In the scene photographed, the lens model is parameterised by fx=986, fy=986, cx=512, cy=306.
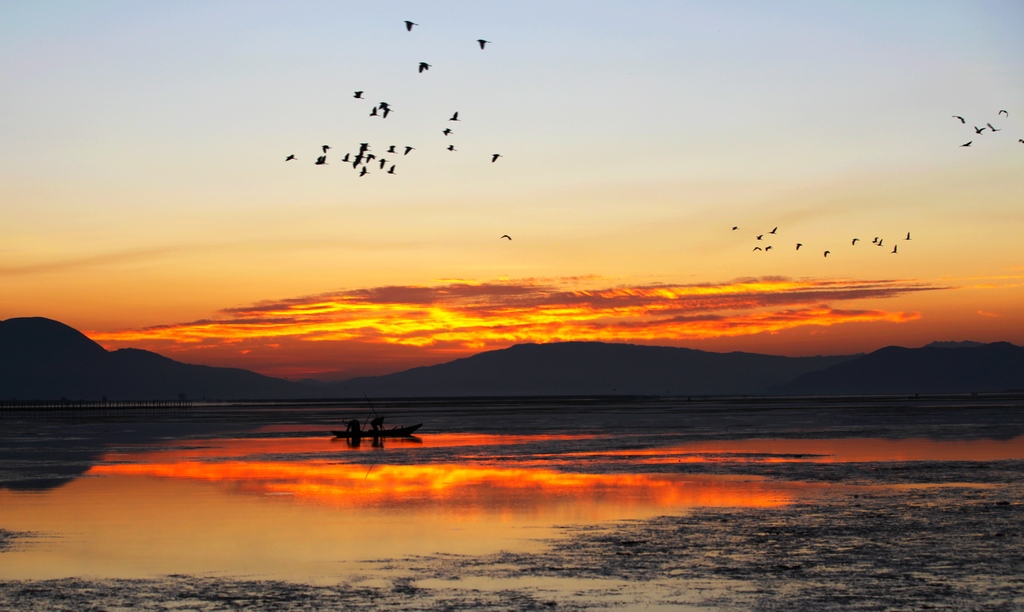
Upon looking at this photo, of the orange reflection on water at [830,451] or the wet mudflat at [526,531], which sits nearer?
the wet mudflat at [526,531]

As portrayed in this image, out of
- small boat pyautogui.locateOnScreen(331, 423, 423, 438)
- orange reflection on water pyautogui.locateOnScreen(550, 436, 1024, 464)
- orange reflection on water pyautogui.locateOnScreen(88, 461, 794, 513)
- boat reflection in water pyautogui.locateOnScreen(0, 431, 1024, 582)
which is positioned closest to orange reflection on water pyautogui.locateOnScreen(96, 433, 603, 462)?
boat reflection in water pyautogui.locateOnScreen(0, 431, 1024, 582)

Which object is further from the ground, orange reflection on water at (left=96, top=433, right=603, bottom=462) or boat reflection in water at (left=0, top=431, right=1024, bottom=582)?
boat reflection in water at (left=0, top=431, right=1024, bottom=582)

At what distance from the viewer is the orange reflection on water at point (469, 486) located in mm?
27391

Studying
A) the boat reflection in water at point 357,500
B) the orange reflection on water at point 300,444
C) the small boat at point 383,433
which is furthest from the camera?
the small boat at point 383,433

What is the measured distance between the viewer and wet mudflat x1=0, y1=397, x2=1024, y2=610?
648 inches

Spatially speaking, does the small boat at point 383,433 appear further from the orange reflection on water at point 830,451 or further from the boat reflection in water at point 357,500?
the orange reflection on water at point 830,451

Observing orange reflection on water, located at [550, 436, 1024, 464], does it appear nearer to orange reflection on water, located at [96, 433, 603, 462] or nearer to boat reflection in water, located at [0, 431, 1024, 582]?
boat reflection in water, located at [0, 431, 1024, 582]

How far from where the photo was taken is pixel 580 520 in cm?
2400

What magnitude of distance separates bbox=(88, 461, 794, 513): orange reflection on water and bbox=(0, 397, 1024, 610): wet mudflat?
0.15 metres

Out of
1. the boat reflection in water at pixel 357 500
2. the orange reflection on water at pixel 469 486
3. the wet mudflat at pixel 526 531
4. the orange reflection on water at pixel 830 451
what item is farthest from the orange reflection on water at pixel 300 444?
the orange reflection on water at pixel 830 451

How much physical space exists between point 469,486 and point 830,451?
19468 mm

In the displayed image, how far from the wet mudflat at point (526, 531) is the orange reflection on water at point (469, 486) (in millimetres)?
151

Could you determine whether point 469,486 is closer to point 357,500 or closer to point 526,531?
point 357,500

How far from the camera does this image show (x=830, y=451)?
143ft
